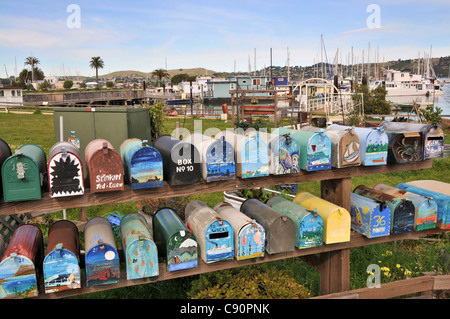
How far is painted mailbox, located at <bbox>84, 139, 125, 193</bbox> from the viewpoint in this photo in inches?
101

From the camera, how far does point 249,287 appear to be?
3.16 m

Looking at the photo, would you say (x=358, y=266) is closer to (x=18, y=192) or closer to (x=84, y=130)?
(x=18, y=192)

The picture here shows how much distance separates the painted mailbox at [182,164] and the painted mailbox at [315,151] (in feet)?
2.71

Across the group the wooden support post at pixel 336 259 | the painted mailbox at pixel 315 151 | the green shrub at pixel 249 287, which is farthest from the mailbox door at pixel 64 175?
the wooden support post at pixel 336 259

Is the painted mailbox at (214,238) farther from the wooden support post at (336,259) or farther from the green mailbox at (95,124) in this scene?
the green mailbox at (95,124)

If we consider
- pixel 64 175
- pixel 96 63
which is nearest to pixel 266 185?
pixel 64 175

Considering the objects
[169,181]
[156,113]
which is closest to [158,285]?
[169,181]

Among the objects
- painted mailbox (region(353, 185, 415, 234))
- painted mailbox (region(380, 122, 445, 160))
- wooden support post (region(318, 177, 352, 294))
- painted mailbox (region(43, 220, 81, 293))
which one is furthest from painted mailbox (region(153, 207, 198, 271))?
painted mailbox (region(380, 122, 445, 160))

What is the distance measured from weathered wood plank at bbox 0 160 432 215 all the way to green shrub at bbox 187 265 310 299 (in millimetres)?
848

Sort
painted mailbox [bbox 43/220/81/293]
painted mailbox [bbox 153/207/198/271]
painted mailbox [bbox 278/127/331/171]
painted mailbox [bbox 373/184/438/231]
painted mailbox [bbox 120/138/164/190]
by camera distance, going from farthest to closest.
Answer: painted mailbox [bbox 373/184/438/231] < painted mailbox [bbox 278/127/331/171] < painted mailbox [bbox 153/207/198/271] < painted mailbox [bbox 120/138/164/190] < painted mailbox [bbox 43/220/81/293]

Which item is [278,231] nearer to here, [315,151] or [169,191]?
[315,151]

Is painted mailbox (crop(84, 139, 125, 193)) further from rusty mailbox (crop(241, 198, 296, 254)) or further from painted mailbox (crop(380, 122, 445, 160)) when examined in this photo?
painted mailbox (crop(380, 122, 445, 160))

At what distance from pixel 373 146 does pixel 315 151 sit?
0.55 meters
